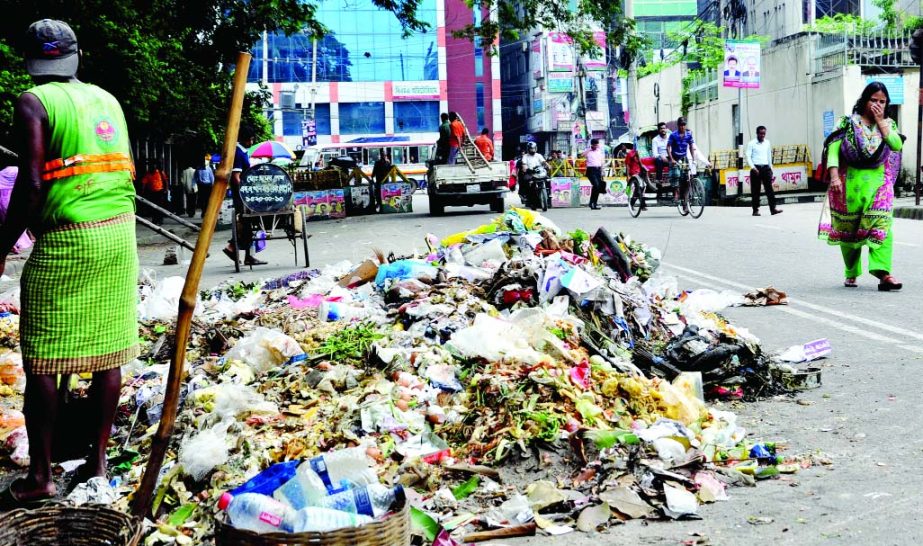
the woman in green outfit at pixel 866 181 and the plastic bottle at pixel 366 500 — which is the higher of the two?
the woman in green outfit at pixel 866 181

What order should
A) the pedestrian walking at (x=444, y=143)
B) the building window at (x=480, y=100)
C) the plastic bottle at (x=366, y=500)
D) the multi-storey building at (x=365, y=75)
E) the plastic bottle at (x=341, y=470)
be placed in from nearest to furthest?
1. the plastic bottle at (x=366, y=500)
2. the plastic bottle at (x=341, y=470)
3. the pedestrian walking at (x=444, y=143)
4. the multi-storey building at (x=365, y=75)
5. the building window at (x=480, y=100)

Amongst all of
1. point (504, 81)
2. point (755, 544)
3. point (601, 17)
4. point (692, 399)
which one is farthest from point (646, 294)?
point (504, 81)

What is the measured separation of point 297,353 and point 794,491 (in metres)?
2.94

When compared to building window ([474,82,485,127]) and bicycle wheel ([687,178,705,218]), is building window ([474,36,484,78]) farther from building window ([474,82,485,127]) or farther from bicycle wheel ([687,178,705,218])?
bicycle wheel ([687,178,705,218])

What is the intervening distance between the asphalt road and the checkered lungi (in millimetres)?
1814

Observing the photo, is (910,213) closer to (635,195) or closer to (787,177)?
(635,195)

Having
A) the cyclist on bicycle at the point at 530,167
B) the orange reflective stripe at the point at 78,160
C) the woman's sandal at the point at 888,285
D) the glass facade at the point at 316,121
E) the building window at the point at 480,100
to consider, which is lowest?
the woman's sandal at the point at 888,285

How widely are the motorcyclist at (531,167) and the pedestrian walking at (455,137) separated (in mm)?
2179

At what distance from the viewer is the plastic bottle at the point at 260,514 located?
2.96 metres

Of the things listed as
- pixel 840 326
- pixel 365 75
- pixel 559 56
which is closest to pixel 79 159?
pixel 840 326

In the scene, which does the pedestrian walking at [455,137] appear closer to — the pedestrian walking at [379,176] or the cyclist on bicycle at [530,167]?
the cyclist on bicycle at [530,167]

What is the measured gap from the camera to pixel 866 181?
9.60 m

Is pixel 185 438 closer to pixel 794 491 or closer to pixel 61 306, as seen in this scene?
pixel 61 306

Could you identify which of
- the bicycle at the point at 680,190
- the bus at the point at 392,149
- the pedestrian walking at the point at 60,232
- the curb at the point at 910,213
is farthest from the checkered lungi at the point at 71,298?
the bus at the point at 392,149
